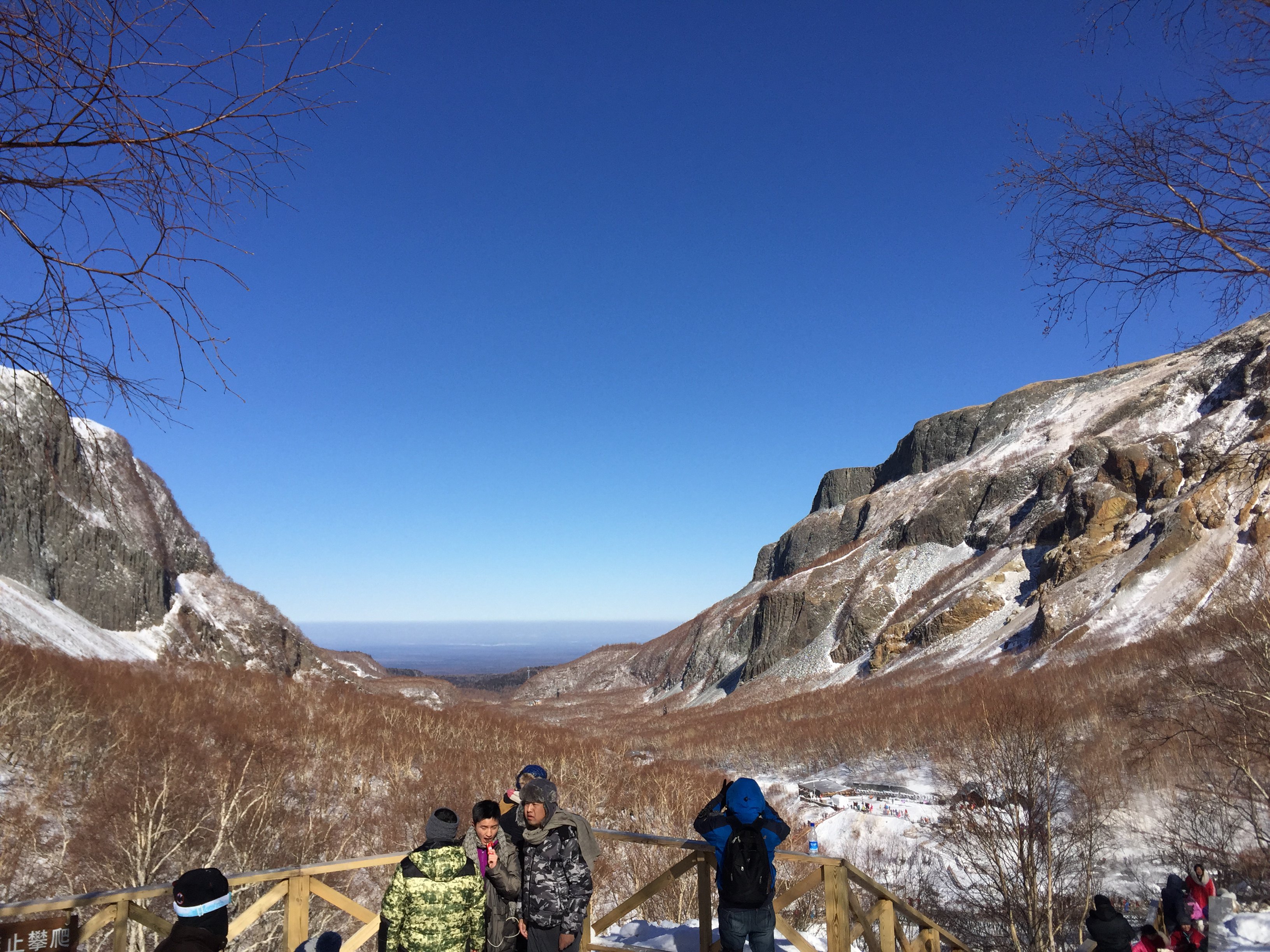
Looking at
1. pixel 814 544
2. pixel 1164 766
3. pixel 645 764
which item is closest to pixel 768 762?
pixel 645 764

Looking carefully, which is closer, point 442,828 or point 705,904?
point 442,828

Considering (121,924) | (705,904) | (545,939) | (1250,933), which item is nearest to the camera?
(121,924)

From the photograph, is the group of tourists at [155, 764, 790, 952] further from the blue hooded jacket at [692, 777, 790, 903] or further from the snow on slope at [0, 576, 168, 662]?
the snow on slope at [0, 576, 168, 662]

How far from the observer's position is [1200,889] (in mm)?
10930

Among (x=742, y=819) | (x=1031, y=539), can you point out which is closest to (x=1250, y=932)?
(x=742, y=819)

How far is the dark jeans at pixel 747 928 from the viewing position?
4465 mm

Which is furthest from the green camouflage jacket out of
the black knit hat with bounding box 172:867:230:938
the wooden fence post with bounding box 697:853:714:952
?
the wooden fence post with bounding box 697:853:714:952

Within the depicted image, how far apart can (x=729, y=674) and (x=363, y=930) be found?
65488 millimetres

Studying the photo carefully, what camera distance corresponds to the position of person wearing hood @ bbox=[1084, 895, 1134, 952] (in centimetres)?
652

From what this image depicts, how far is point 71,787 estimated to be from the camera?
40.3 feet

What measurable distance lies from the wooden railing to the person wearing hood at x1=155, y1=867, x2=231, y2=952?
78 centimetres

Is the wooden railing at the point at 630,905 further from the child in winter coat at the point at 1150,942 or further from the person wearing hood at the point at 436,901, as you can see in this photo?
the child in winter coat at the point at 1150,942

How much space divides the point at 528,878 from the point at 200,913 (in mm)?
1829

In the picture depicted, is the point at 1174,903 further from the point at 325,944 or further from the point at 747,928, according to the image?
the point at 325,944
